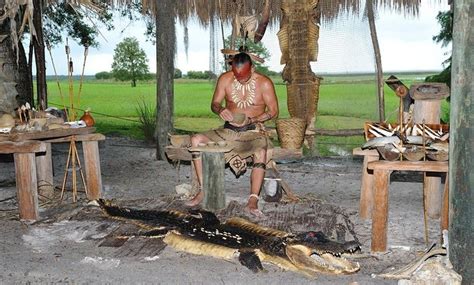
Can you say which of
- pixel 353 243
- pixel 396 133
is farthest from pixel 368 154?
pixel 353 243

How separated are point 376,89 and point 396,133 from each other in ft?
12.1

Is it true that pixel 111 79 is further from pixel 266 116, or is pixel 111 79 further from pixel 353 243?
pixel 353 243

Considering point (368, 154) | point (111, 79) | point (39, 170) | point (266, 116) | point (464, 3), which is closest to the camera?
point (464, 3)

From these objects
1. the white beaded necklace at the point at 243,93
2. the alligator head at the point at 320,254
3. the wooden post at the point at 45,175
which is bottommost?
the alligator head at the point at 320,254

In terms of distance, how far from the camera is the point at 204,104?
63.8 ft

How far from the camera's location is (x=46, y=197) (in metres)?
5.80

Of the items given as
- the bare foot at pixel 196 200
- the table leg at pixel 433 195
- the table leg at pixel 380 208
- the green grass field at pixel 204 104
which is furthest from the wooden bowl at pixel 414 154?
the bare foot at pixel 196 200

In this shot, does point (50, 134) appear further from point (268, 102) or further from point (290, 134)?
point (290, 134)

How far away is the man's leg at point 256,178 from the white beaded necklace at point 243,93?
0.56m

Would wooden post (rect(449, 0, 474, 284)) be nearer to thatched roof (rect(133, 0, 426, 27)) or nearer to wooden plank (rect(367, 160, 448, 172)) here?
wooden plank (rect(367, 160, 448, 172))

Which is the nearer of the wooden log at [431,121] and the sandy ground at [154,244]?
the sandy ground at [154,244]

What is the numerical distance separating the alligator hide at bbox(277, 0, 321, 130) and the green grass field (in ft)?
1.11

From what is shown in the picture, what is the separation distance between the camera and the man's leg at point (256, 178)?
5.09 metres

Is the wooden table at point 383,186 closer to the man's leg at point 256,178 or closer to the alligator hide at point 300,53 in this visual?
the man's leg at point 256,178
